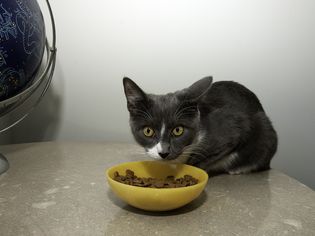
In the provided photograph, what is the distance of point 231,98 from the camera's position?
3.86 ft

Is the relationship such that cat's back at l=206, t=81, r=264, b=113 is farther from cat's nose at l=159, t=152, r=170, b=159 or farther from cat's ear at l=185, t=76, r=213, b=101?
cat's nose at l=159, t=152, r=170, b=159

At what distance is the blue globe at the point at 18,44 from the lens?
907 mm

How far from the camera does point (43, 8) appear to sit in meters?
1.47

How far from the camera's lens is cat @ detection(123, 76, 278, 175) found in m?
0.95

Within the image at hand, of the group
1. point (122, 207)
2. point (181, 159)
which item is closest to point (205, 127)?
point (181, 159)

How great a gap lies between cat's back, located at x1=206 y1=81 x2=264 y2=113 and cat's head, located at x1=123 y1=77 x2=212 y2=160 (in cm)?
17

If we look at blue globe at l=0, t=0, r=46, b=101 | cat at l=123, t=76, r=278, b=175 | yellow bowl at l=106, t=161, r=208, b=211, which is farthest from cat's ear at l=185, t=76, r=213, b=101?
blue globe at l=0, t=0, r=46, b=101

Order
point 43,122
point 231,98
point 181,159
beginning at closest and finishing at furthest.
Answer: point 181,159, point 231,98, point 43,122

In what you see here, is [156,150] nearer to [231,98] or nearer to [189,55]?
[231,98]

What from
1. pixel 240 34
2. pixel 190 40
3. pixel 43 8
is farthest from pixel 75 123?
pixel 240 34

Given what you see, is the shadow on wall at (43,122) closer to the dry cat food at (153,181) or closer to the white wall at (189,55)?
the white wall at (189,55)

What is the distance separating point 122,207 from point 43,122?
87cm

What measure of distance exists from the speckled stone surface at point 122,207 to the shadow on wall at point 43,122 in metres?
0.40

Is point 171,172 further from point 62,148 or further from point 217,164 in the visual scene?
point 62,148
